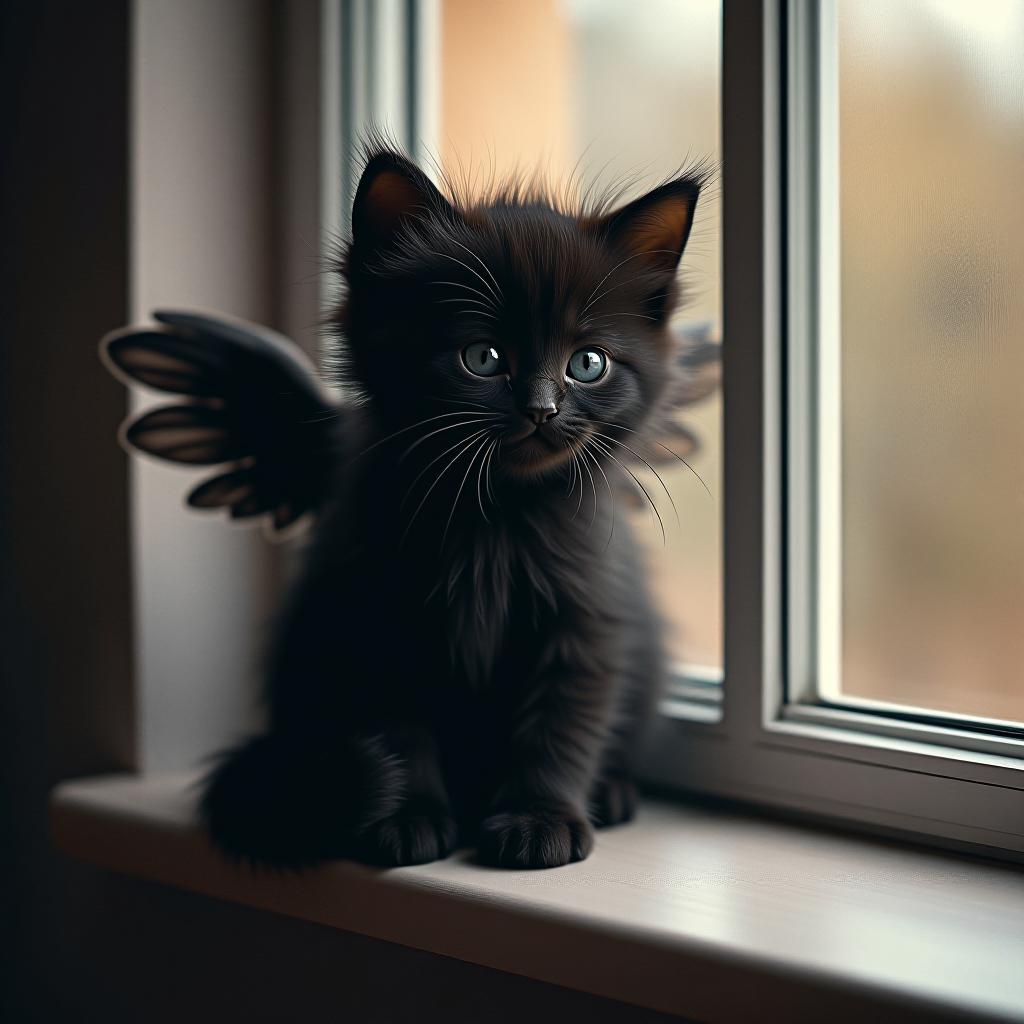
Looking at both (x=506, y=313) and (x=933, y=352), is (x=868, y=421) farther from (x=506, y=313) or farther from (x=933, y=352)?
(x=506, y=313)

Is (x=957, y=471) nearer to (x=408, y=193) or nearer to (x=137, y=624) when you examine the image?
(x=408, y=193)

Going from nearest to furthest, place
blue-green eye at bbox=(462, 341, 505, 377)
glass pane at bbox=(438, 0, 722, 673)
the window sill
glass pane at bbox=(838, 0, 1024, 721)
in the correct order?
1. the window sill
2. blue-green eye at bbox=(462, 341, 505, 377)
3. glass pane at bbox=(838, 0, 1024, 721)
4. glass pane at bbox=(438, 0, 722, 673)

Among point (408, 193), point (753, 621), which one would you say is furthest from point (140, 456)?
point (753, 621)

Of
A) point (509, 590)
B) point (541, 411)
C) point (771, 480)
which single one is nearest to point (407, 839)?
point (509, 590)

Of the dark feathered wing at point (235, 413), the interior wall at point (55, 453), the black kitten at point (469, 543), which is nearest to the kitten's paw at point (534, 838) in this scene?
the black kitten at point (469, 543)

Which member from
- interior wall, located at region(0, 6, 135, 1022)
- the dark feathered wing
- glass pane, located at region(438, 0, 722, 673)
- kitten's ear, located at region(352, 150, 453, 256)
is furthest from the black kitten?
interior wall, located at region(0, 6, 135, 1022)

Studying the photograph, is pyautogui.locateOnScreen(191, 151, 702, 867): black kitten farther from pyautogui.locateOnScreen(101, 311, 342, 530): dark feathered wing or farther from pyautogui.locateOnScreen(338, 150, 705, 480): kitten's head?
pyautogui.locateOnScreen(101, 311, 342, 530): dark feathered wing

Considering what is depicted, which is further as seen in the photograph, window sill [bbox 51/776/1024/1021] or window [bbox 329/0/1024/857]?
window [bbox 329/0/1024/857]
